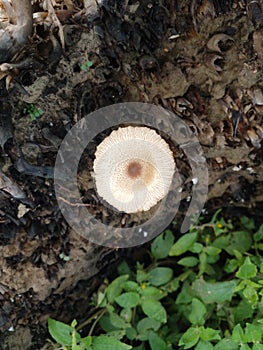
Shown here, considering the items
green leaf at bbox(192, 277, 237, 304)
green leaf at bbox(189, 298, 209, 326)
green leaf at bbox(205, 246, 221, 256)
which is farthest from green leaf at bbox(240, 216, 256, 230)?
green leaf at bbox(189, 298, 209, 326)

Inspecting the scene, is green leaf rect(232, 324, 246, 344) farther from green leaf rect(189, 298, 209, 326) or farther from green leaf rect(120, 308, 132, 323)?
green leaf rect(120, 308, 132, 323)

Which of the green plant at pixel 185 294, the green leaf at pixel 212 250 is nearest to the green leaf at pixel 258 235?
the green plant at pixel 185 294

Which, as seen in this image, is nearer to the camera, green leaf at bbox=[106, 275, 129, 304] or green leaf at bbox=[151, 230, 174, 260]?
green leaf at bbox=[106, 275, 129, 304]

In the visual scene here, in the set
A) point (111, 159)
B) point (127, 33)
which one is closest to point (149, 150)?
Result: point (111, 159)

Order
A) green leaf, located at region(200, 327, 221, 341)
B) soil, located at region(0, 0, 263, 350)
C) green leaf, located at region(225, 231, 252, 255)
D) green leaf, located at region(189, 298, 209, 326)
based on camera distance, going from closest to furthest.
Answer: soil, located at region(0, 0, 263, 350), green leaf, located at region(200, 327, 221, 341), green leaf, located at region(189, 298, 209, 326), green leaf, located at region(225, 231, 252, 255)

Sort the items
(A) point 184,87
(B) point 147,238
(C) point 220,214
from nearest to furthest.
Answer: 1. (A) point 184,87
2. (B) point 147,238
3. (C) point 220,214

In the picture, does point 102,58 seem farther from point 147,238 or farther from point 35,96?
point 147,238

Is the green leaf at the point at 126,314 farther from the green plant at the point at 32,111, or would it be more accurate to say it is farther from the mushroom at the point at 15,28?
the mushroom at the point at 15,28

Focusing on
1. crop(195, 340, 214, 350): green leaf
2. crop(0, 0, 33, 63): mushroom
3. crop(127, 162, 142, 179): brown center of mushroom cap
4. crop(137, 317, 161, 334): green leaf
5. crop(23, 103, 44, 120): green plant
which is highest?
crop(0, 0, 33, 63): mushroom
